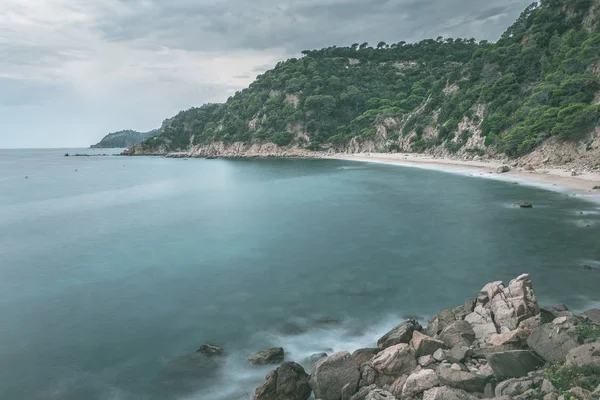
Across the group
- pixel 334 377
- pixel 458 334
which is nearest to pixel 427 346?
pixel 458 334

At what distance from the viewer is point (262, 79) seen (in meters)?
155

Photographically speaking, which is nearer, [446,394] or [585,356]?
[585,356]

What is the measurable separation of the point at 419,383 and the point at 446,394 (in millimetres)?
816

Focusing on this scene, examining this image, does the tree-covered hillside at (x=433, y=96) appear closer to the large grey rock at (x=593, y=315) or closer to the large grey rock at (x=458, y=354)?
the large grey rock at (x=593, y=315)

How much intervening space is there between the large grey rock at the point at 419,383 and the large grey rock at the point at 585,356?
2737 mm

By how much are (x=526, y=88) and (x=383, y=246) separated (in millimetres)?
58076

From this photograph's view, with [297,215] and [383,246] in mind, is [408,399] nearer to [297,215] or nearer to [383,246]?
[383,246]

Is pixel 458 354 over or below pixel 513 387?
below

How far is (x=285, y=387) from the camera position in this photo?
10000 mm

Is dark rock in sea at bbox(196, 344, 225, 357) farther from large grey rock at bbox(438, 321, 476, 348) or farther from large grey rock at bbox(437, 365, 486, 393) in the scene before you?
large grey rock at bbox(437, 365, 486, 393)

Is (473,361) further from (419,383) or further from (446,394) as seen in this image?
(446,394)

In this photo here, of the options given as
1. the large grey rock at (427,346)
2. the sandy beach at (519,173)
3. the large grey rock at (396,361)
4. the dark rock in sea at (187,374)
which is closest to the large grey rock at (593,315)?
the large grey rock at (427,346)

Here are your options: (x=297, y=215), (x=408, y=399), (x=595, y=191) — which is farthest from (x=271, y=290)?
(x=595, y=191)

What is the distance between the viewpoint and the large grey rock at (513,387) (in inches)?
304
